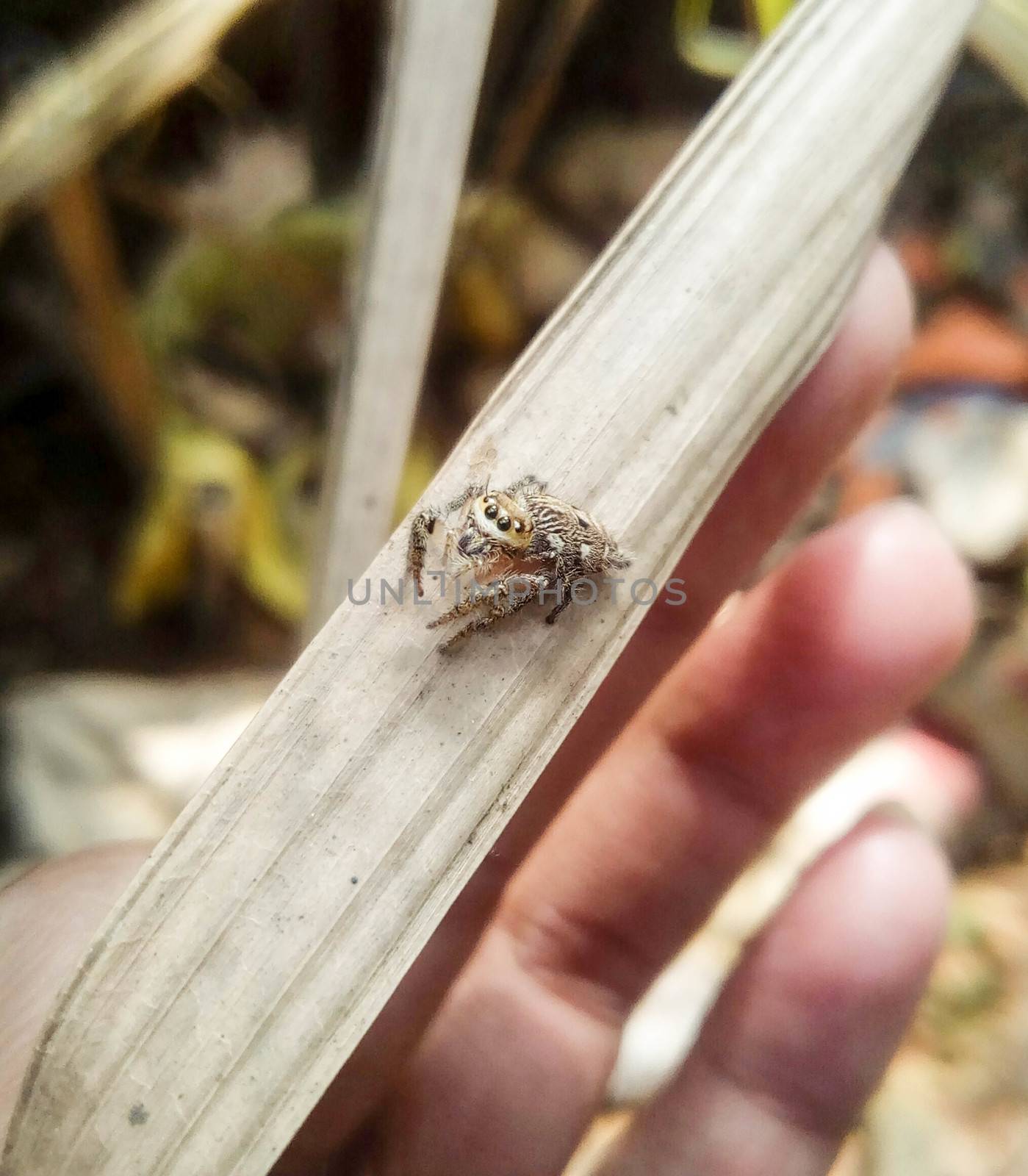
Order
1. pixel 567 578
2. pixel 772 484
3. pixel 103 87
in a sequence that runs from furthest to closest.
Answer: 1. pixel 103 87
2. pixel 772 484
3. pixel 567 578

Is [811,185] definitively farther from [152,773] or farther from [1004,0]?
[152,773]

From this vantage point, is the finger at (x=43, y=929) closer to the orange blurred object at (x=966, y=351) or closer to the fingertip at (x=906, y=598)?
the fingertip at (x=906, y=598)

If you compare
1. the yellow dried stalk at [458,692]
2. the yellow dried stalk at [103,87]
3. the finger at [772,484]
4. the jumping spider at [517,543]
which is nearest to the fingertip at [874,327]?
the finger at [772,484]

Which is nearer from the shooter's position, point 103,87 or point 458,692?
point 458,692

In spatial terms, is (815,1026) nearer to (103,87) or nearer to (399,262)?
(399,262)

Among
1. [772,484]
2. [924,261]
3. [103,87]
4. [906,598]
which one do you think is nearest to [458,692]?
[772,484]

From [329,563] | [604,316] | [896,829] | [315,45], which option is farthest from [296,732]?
[315,45]

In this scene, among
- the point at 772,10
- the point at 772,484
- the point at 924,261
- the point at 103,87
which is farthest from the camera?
the point at 924,261
